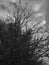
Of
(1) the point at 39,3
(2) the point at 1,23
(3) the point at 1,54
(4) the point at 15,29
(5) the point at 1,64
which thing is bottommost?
(5) the point at 1,64

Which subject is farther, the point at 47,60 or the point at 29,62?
the point at 47,60

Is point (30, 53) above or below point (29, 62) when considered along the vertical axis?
above

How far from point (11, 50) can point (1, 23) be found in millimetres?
885

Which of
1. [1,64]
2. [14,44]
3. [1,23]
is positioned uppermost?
[1,23]

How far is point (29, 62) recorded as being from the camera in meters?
2.05

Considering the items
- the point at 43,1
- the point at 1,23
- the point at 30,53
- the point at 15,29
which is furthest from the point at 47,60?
the point at 43,1

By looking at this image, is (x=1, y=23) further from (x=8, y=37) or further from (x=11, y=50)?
(x=11, y=50)

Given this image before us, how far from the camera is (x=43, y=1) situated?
17.5 feet

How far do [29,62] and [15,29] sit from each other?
60cm

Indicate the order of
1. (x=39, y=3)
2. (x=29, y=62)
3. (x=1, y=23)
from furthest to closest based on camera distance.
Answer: (x=39, y=3), (x=1, y=23), (x=29, y=62)

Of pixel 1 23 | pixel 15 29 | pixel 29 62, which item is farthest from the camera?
pixel 1 23

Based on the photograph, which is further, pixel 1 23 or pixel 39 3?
pixel 39 3

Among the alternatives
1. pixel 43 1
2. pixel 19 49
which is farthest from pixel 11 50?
pixel 43 1

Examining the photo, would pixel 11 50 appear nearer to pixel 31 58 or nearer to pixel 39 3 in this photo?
pixel 31 58
